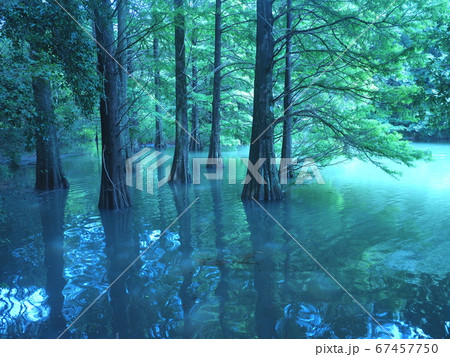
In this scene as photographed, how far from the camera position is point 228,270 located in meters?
5.14

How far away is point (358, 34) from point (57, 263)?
333 inches

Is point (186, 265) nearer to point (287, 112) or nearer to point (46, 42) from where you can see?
point (46, 42)

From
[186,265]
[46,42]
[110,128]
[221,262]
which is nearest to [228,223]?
[221,262]

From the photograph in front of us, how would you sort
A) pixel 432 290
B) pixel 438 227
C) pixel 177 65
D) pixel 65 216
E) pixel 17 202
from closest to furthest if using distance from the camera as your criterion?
1. pixel 432 290
2. pixel 438 227
3. pixel 65 216
4. pixel 17 202
5. pixel 177 65

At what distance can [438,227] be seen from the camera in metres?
7.13

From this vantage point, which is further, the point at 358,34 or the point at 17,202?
the point at 17,202

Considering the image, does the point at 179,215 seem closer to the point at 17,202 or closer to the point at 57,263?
the point at 57,263

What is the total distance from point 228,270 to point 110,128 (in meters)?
5.44

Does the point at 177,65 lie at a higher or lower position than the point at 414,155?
higher

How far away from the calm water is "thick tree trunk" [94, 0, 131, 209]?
0.59m

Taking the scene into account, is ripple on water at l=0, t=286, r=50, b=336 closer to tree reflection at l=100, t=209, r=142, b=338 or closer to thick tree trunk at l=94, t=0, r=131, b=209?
tree reflection at l=100, t=209, r=142, b=338

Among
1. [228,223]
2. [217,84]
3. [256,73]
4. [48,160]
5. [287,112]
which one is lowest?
[228,223]
